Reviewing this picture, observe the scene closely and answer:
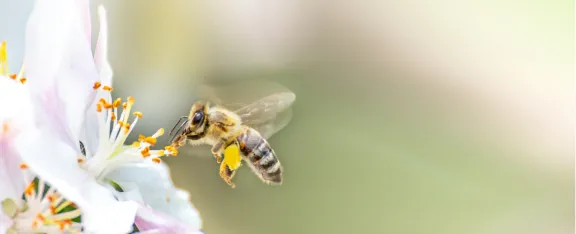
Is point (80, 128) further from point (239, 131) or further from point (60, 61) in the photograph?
point (239, 131)

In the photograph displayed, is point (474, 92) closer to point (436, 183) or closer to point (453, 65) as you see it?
point (453, 65)

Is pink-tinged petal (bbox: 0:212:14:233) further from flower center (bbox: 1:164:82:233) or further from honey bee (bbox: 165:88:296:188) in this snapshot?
honey bee (bbox: 165:88:296:188)

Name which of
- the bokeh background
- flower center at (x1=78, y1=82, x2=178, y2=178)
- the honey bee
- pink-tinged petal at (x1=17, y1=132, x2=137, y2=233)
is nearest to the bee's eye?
the honey bee

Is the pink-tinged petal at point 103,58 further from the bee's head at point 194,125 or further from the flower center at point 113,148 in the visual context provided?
the bee's head at point 194,125

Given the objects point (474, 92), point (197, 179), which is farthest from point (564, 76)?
point (197, 179)

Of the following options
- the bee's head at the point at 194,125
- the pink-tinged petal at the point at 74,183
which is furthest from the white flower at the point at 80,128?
the bee's head at the point at 194,125

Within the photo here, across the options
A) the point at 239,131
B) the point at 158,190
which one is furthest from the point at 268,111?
the point at 158,190
